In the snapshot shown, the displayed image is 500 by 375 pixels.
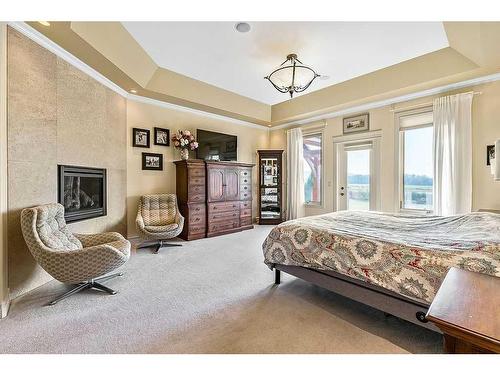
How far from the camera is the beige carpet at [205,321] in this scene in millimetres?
1688

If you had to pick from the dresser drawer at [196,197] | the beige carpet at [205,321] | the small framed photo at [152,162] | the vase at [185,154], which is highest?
the vase at [185,154]

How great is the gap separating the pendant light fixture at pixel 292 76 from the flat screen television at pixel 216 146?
2.19 m

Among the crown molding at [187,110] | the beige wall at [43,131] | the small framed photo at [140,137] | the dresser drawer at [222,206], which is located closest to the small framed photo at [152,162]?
the small framed photo at [140,137]

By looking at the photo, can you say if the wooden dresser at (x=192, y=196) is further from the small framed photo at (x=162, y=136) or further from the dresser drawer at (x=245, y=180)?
the dresser drawer at (x=245, y=180)

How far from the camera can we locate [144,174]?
456cm

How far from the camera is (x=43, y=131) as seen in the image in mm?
2697

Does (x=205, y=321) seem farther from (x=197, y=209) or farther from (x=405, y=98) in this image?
(x=405, y=98)

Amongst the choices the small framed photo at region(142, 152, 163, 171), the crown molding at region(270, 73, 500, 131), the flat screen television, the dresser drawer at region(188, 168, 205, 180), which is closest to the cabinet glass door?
the flat screen television

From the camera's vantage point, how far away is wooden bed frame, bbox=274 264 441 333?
1682mm

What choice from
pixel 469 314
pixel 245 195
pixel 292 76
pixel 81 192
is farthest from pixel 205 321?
pixel 245 195

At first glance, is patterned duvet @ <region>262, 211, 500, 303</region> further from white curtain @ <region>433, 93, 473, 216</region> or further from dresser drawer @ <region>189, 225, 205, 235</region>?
dresser drawer @ <region>189, 225, 205, 235</region>

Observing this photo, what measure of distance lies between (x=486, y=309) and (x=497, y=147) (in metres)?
1.54

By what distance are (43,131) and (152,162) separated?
6.55 ft
